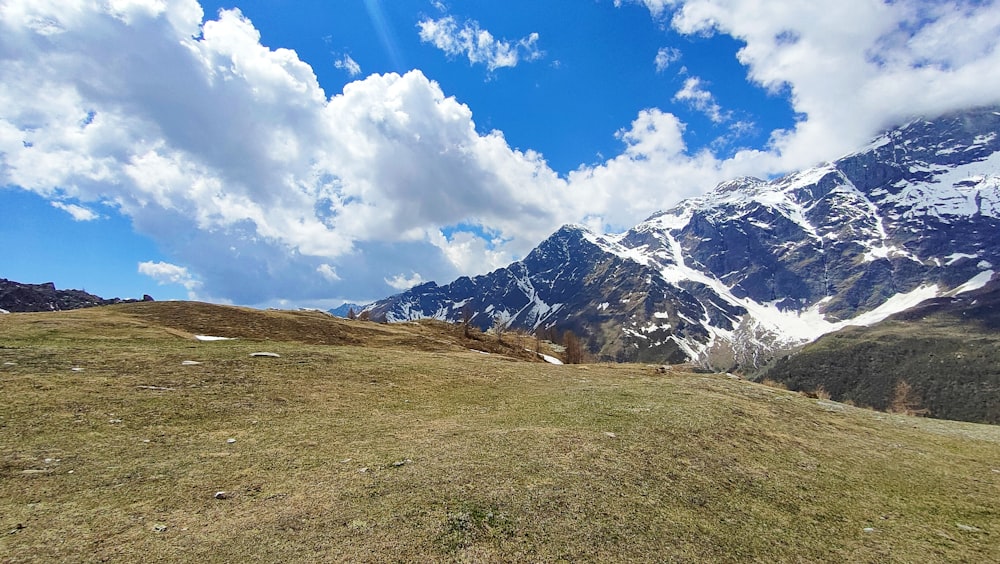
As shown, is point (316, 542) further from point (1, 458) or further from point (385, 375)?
point (385, 375)

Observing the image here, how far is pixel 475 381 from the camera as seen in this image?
31.0 metres

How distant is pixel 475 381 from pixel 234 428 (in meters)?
15.8

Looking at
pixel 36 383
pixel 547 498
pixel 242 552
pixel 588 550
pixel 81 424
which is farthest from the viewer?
pixel 36 383

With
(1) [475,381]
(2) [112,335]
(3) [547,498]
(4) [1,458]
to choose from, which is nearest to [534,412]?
(1) [475,381]

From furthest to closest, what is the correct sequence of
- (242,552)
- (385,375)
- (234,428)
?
(385,375), (234,428), (242,552)

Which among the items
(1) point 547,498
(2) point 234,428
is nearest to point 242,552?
(1) point 547,498

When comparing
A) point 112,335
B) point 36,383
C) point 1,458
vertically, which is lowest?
point 1,458

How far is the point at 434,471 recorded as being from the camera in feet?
48.5

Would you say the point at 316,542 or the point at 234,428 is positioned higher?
the point at 234,428

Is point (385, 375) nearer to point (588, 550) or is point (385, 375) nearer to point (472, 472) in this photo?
point (472, 472)

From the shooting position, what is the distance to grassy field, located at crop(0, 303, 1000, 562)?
35.9ft

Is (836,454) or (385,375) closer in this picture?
(836,454)

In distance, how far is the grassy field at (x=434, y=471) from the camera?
1095cm

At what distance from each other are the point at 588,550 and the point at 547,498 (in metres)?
2.48
